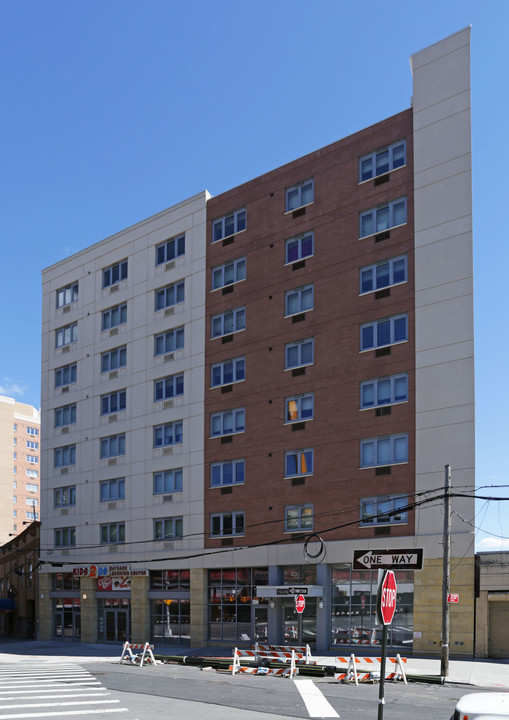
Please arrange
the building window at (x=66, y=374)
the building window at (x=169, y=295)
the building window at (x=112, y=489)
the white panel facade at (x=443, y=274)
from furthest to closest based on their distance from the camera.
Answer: the building window at (x=66, y=374), the building window at (x=112, y=489), the building window at (x=169, y=295), the white panel facade at (x=443, y=274)

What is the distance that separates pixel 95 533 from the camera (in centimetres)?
5338

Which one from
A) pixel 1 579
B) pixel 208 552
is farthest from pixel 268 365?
pixel 1 579

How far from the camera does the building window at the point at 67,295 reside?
58906mm

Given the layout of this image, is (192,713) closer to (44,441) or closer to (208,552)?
(208,552)

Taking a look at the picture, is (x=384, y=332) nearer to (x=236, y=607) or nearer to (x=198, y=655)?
(x=236, y=607)

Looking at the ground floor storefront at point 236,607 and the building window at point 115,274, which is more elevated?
the building window at point 115,274

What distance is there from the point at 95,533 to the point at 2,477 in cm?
6604

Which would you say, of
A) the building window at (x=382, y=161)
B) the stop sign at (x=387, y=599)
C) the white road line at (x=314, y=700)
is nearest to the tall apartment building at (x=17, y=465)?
the building window at (x=382, y=161)

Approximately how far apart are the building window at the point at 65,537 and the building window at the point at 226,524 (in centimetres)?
1423

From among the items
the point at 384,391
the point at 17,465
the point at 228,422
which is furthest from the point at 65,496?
the point at 17,465

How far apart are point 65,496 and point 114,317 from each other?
44.1 ft

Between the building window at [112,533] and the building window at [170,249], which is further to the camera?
the building window at [112,533]

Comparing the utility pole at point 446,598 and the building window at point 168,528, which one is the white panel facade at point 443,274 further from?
the building window at point 168,528

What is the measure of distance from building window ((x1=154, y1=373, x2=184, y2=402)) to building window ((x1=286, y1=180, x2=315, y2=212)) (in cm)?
1235
